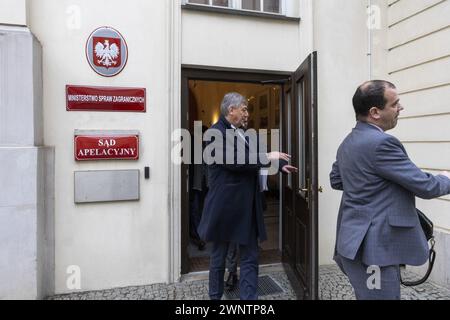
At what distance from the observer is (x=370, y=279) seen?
2.16m

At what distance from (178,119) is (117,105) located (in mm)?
666

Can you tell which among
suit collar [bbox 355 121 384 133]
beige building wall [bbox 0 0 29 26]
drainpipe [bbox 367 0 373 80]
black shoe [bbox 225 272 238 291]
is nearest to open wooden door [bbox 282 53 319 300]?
black shoe [bbox 225 272 238 291]

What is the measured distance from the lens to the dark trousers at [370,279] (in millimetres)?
2104

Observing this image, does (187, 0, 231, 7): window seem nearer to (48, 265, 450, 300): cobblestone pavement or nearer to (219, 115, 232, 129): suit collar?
(219, 115, 232, 129): suit collar

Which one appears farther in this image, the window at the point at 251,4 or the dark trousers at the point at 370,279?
the window at the point at 251,4

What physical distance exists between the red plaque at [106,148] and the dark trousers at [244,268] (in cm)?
143

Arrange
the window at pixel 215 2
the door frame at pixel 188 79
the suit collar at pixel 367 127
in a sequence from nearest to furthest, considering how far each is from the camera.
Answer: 1. the suit collar at pixel 367 127
2. the door frame at pixel 188 79
3. the window at pixel 215 2

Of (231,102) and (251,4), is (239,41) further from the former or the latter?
(231,102)

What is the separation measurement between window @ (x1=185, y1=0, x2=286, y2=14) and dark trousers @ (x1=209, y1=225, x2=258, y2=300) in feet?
9.03

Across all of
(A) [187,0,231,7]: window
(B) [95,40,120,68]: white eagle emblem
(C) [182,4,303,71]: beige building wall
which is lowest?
(B) [95,40,120,68]: white eagle emblem

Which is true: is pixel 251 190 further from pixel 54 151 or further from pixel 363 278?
pixel 54 151

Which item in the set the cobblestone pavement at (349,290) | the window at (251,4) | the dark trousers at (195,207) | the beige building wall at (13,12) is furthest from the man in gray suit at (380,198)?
the dark trousers at (195,207)

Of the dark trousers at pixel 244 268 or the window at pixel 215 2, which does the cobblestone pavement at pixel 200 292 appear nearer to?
the dark trousers at pixel 244 268

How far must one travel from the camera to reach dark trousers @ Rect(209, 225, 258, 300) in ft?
10.5
